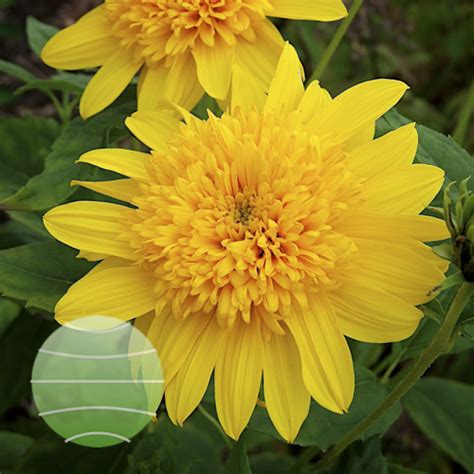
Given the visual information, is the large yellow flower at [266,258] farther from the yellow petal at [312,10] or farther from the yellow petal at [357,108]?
the yellow petal at [312,10]

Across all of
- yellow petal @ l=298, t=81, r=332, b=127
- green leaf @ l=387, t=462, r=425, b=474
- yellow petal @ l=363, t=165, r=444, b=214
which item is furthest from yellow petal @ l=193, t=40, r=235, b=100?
green leaf @ l=387, t=462, r=425, b=474

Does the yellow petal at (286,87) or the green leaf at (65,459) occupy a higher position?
the yellow petal at (286,87)

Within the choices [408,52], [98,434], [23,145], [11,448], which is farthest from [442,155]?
[408,52]

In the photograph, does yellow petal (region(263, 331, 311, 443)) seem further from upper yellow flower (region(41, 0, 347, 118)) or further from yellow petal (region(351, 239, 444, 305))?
upper yellow flower (region(41, 0, 347, 118))

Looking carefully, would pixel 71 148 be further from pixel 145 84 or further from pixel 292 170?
pixel 292 170

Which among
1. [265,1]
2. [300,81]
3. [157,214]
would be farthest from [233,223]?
[265,1]

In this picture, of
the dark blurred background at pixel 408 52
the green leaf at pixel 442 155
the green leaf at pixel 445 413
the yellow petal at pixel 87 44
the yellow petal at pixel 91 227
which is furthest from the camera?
the dark blurred background at pixel 408 52

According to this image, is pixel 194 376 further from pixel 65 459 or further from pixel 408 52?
pixel 408 52

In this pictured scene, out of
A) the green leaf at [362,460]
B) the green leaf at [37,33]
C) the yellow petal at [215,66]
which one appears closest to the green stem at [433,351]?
the green leaf at [362,460]
